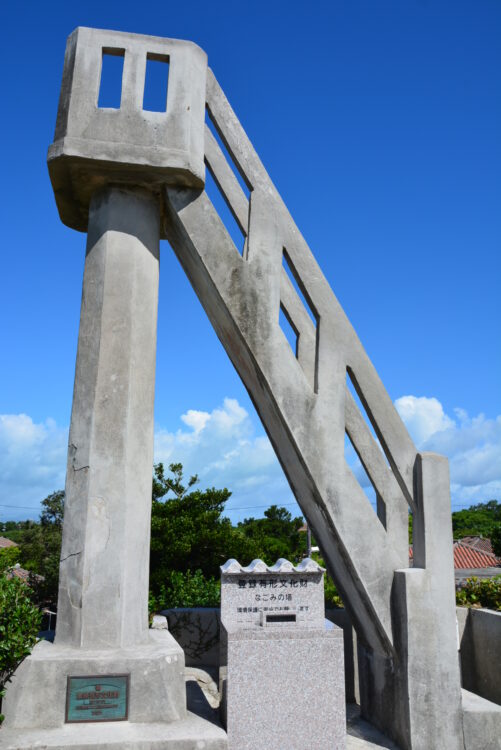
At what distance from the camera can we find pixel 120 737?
4852 mm

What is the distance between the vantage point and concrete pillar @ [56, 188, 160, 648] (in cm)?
570

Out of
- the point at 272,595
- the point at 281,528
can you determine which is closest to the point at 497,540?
the point at 281,528

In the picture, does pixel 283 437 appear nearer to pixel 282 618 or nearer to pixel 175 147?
pixel 282 618

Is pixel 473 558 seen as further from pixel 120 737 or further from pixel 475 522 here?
pixel 120 737

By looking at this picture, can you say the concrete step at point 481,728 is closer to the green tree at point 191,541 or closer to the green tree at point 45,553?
the green tree at point 45,553

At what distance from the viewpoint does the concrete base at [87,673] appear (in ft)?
16.6

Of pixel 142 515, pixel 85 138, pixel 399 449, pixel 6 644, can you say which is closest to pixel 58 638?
pixel 6 644

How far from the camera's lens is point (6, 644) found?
4750 millimetres

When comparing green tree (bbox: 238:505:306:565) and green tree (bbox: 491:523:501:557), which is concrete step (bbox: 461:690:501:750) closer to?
green tree (bbox: 238:505:306:565)

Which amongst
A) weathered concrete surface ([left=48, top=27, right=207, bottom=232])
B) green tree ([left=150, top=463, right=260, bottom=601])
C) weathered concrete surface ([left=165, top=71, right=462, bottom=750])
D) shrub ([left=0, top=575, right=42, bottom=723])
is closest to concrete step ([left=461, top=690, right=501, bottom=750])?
weathered concrete surface ([left=165, top=71, right=462, bottom=750])

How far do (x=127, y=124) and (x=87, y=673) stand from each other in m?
5.64

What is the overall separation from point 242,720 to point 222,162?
19.8 feet

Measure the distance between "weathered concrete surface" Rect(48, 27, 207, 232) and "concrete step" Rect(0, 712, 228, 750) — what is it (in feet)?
18.2

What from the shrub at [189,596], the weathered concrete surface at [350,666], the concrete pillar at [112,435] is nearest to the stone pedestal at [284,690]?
the concrete pillar at [112,435]
